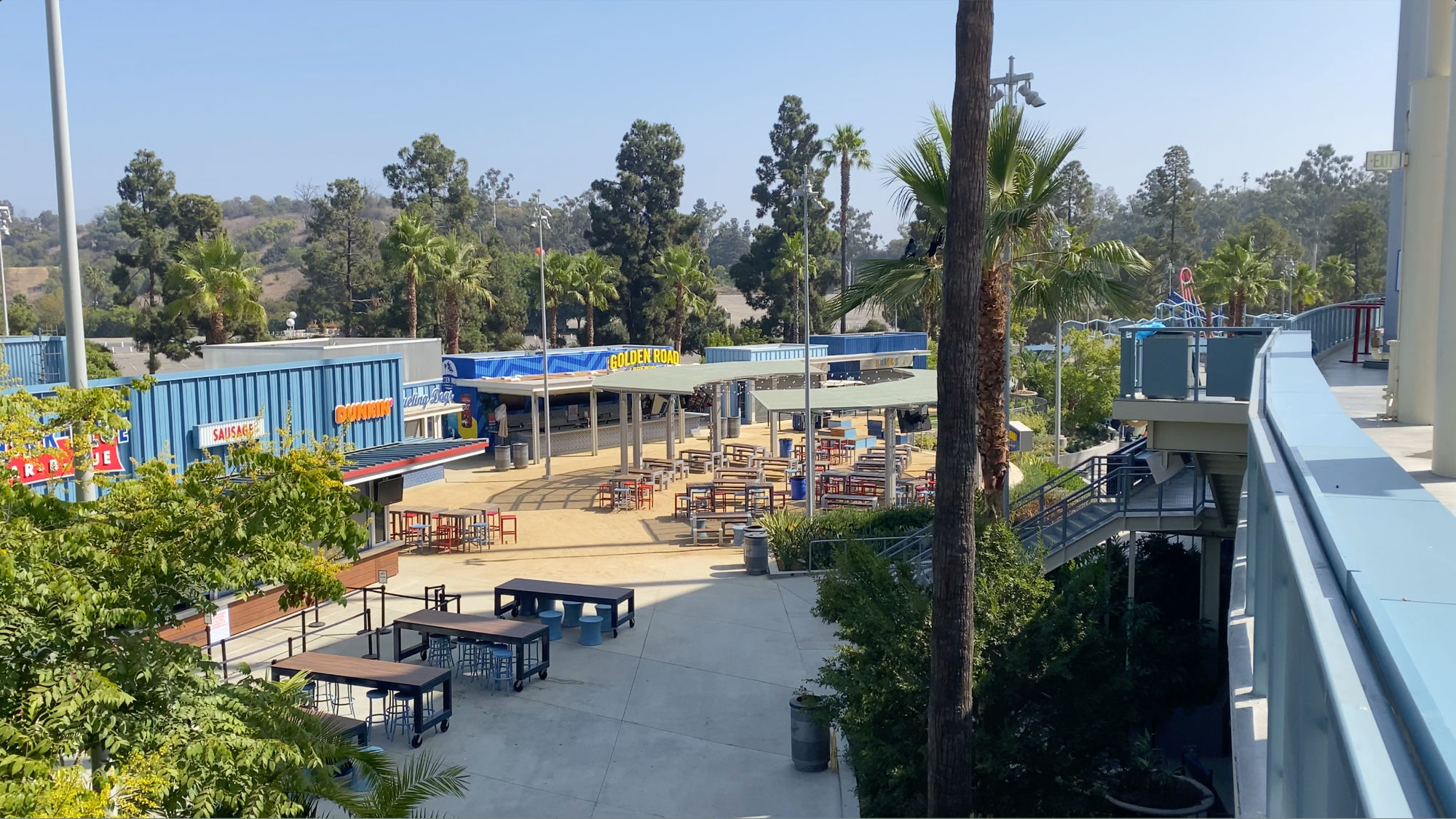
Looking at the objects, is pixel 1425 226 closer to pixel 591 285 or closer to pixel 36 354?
pixel 36 354

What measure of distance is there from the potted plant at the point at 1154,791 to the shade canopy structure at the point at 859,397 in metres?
13.2

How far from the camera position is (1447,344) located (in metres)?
6.64

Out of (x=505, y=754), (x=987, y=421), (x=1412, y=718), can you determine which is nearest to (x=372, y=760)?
(x=1412, y=718)

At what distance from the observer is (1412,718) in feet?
5.41

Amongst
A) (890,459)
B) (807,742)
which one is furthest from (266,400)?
(890,459)

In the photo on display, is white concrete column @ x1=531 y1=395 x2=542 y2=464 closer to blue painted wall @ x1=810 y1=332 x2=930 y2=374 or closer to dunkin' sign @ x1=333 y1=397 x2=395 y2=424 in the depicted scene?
dunkin' sign @ x1=333 y1=397 x2=395 y2=424

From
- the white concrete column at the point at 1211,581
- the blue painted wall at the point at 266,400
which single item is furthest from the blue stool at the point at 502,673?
the white concrete column at the point at 1211,581

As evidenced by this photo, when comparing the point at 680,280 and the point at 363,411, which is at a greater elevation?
the point at 680,280

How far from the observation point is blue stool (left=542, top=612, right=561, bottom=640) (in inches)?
683

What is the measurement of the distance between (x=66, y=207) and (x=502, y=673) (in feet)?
28.8

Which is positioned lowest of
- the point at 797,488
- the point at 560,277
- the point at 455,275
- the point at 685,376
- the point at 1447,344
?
the point at 797,488

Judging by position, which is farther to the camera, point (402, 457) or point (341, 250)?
point (341, 250)

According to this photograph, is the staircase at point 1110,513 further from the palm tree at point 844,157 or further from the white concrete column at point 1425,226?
the palm tree at point 844,157

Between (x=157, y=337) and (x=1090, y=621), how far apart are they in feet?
163
